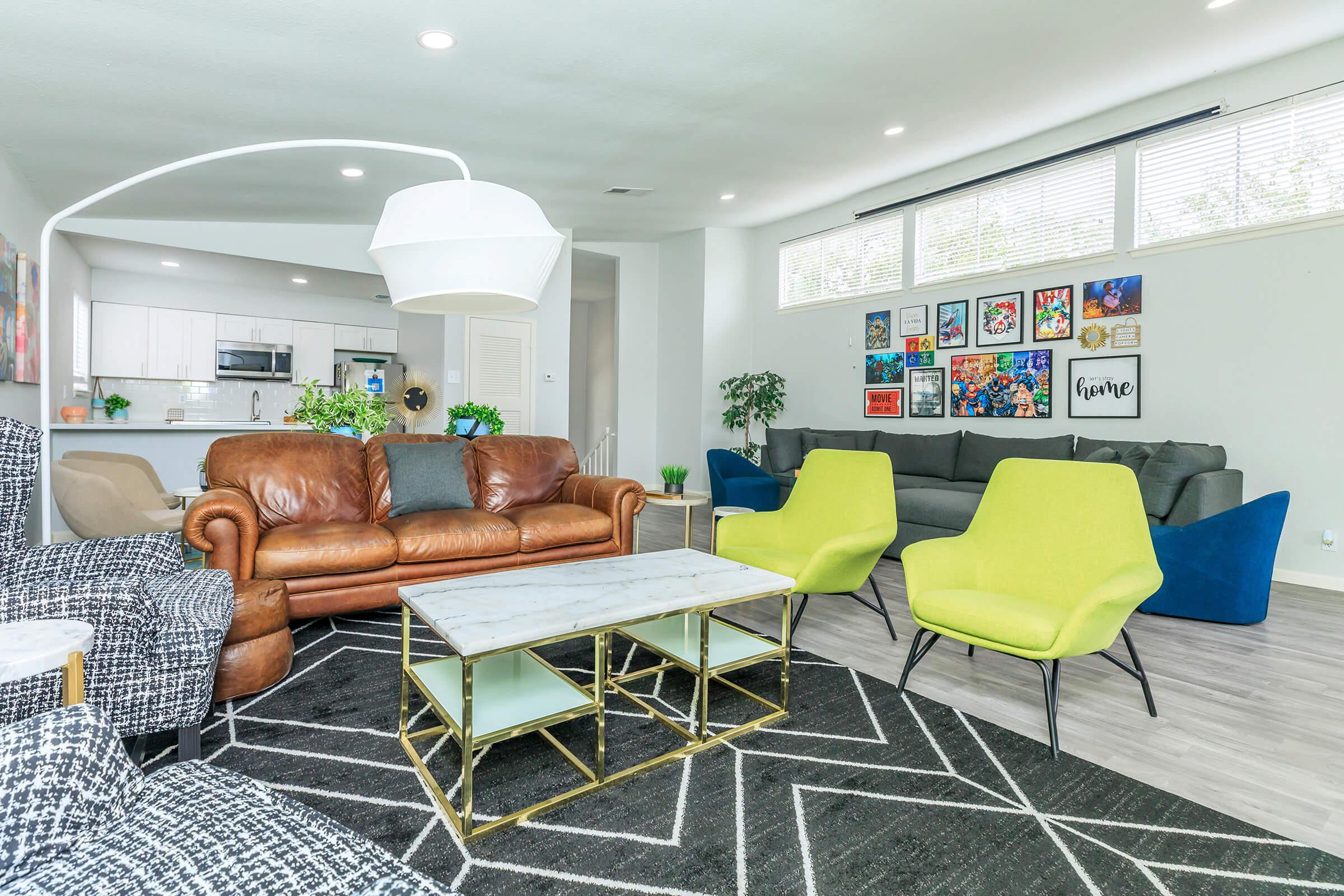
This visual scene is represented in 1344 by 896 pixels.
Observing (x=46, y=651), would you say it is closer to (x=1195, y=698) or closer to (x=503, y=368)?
(x=1195, y=698)

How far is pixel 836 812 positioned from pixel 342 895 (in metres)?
1.33

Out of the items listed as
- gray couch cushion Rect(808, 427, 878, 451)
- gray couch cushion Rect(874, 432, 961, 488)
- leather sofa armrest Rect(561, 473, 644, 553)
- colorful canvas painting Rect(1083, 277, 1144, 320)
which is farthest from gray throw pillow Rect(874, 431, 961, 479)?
leather sofa armrest Rect(561, 473, 644, 553)

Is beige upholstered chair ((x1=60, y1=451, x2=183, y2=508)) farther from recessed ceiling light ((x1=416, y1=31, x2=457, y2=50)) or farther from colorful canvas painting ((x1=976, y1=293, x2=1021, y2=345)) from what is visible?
colorful canvas painting ((x1=976, y1=293, x2=1021, y2=345))

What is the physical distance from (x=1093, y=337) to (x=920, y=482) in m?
1.65

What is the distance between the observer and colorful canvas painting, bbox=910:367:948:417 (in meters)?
6.05

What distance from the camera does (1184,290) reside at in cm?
459

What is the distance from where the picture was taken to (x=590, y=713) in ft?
6.26

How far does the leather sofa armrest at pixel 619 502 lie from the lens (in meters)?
4.05

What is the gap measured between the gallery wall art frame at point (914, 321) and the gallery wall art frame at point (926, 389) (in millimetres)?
345

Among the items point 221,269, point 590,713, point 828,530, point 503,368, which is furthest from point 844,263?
point 221,269

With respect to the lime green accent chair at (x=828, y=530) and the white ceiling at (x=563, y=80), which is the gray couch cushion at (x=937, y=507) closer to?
the lime green accent chair at (x=828, y=530)

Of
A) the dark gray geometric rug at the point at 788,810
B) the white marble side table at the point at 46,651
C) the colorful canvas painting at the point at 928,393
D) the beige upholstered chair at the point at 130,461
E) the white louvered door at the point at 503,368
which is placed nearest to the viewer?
the white marble side table at the point at 46,651

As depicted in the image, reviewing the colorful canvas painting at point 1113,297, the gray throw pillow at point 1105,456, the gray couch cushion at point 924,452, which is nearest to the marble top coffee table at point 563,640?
the gray throw pillow at point 1105,456

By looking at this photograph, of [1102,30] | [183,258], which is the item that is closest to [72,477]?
[183,258]
